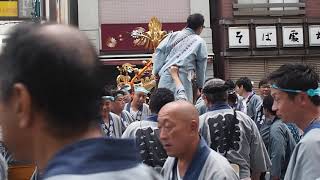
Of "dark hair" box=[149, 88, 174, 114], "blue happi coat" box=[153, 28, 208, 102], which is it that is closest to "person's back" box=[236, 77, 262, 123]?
"blue happi coat" box=[153, 28, 208, 102]

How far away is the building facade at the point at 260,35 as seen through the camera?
2184 cm

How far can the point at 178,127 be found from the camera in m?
4.39

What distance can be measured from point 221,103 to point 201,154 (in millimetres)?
1716

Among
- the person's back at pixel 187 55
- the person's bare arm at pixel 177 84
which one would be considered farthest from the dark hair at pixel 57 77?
the person's back at pixel 187 55

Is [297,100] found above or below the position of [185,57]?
below

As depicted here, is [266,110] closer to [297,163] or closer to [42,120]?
[297,163]

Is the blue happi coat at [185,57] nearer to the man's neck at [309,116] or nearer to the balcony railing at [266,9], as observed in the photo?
the man's neck at [309,116]

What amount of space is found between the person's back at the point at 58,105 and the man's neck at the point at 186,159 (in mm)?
2446

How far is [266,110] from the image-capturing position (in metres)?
7.80

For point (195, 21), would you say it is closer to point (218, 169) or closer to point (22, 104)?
point (218, 169)

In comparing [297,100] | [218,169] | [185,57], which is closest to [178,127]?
[218,169]

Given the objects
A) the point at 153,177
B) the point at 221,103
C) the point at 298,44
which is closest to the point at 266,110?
the point at 221,103

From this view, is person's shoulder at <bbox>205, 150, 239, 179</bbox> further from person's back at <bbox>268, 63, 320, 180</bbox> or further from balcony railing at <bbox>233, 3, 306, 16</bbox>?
balcony railing at <bbox>233, 3, 306, 16</bbox>

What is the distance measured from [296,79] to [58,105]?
2703 mm
